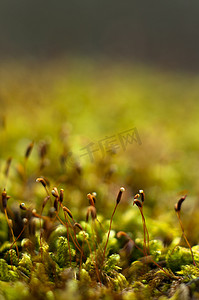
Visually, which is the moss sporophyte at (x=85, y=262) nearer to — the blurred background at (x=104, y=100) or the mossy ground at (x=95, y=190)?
the mossy ground at (x=95, y=190)

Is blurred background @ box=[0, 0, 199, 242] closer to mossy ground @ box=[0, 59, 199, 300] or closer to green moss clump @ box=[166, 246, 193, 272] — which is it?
mossy ground @ box=[0, 59, 199, 300]

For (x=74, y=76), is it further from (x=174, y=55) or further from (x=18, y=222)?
(x=174, y=55)

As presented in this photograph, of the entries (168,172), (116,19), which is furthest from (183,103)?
(116,19)

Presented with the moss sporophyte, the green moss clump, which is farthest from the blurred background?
the green moss clump

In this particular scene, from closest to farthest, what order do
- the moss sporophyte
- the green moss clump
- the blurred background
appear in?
the moss sporophyte, the green moss clump, the blurred background
